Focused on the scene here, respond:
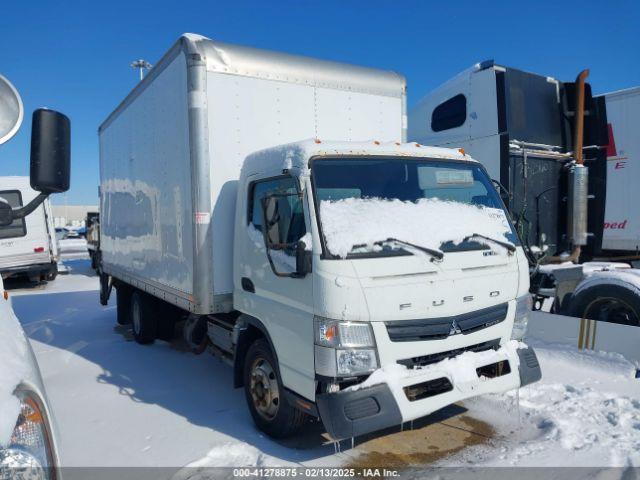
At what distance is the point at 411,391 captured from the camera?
3.37 m

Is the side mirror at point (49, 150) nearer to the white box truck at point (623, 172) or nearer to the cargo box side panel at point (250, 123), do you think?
the cargo box side panel at point (250, 123)

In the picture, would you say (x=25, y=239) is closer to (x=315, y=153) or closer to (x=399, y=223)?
(x=315, y=153)

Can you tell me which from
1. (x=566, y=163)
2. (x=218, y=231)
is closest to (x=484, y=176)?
(x=218, y=231)

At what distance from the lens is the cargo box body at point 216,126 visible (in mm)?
4531

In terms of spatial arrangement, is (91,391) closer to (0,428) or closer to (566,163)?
(0,428)

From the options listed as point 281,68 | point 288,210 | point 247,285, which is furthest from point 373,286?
point 281,68

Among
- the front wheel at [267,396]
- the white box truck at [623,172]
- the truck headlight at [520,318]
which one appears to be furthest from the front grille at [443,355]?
the white box truck at [623,172]

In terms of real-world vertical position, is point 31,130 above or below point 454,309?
above

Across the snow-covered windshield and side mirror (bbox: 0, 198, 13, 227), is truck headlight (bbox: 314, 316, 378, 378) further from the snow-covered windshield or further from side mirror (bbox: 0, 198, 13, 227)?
side mirror (bbox: 0, 198, 13, 227)

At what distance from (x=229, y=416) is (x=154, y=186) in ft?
9.54

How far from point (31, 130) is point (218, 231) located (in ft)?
7.09

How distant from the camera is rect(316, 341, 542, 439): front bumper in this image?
3152 mm

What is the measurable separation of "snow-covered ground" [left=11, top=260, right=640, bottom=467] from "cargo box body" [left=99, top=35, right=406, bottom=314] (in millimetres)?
1042

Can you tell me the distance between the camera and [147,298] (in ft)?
23.2
